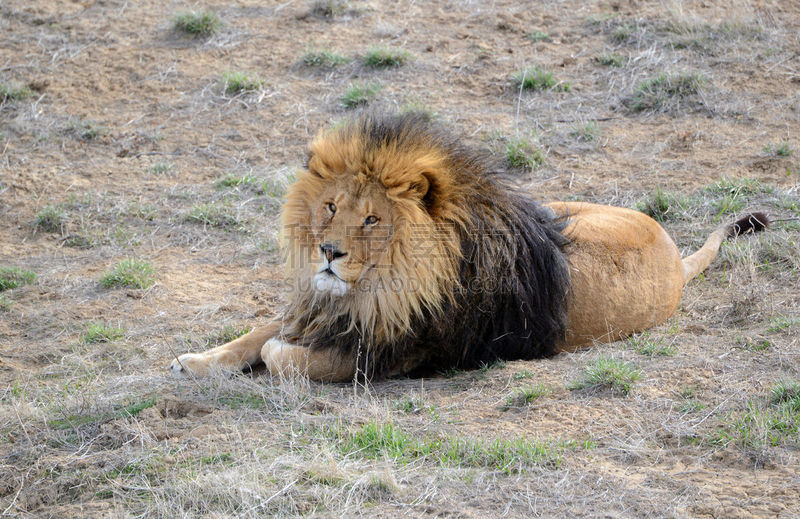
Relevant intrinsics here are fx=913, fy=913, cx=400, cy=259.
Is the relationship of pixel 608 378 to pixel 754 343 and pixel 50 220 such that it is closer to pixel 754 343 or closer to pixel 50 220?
pixel 754 343

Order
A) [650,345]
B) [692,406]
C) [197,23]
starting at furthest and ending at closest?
[197,23]
[650,345]
[692,406]

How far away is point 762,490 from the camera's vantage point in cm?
357

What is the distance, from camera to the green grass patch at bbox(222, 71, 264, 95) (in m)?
9.19

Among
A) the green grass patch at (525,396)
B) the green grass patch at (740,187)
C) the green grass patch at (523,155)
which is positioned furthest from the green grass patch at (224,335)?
the green grass patch at (740,187)

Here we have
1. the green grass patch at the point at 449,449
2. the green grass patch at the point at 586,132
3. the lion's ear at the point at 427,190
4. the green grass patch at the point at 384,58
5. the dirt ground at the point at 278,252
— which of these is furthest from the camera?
the green grass patch at the point at 384,58

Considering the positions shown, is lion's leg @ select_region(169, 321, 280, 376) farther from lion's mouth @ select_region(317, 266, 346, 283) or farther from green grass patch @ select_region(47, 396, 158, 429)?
lion's mouth @ select_region(317, 266, 346, 283)

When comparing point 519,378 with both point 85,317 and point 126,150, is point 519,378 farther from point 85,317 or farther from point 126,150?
point 126,150

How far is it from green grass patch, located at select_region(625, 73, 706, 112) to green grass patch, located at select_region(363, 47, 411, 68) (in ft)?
7.65

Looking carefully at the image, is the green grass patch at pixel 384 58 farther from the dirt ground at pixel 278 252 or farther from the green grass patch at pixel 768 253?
the green grass patch at pixel 768 253

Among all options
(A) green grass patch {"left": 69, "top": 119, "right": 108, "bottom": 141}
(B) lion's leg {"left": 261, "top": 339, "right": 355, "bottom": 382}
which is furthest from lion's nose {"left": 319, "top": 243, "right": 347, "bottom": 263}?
(A) green grass patch {"left": 69, "top": 119, "right": 108, "bottom": 141}

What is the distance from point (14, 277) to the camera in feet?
21.9

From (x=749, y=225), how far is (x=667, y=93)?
2.64 meters

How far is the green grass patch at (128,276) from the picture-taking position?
6.54 meters

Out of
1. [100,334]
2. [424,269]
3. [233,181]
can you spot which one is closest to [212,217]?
[233,181]
